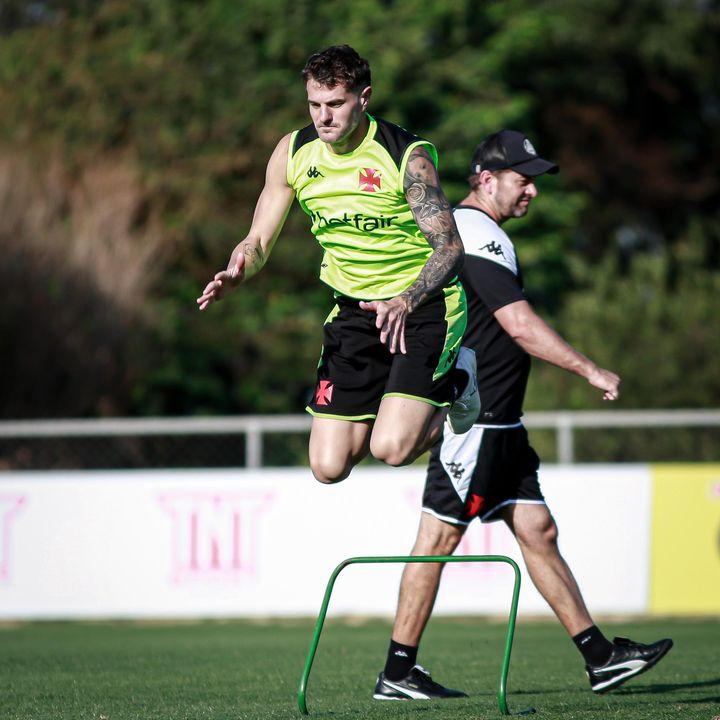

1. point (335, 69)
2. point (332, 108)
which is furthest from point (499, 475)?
point (335, 69)

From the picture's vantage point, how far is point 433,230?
5613 millimetres

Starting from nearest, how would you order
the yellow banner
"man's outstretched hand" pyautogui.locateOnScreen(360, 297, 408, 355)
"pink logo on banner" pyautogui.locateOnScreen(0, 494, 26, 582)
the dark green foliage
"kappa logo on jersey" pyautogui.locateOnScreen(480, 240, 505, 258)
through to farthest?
1. "man's outstretched hand" pyautogui.locateOnScreen(360, 297, 408, 355)
2. "kappa logo on jersey" pyautogui.locateOnScreen(480, 240, 505, 258)
3. the yellow banner
4. "pink logo on banner" pyautogui.locateOnScreen(0, 494, 26, 582)
5. the dark green foliage

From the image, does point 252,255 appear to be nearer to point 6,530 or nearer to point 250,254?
point 250,254

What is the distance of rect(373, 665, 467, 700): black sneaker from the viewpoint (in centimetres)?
590

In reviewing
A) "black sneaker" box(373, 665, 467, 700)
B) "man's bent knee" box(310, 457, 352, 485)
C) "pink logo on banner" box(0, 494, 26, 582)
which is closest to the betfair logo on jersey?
"man's bent knee" box(310, 457, 352, 485)

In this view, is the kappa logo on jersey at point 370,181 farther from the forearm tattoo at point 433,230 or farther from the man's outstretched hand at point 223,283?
the man's outstretched hand at point 223,283

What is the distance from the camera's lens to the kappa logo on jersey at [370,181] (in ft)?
18.8

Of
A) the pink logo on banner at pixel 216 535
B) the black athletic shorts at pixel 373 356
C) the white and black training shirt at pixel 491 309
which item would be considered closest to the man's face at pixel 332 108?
the black athletic shorts at pixel 373 356

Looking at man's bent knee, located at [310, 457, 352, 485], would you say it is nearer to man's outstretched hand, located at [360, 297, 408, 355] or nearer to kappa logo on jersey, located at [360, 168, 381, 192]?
man's outstretched hand, located at [360, 297, 408, 355]

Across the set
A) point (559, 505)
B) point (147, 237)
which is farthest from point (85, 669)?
point (147, 237)

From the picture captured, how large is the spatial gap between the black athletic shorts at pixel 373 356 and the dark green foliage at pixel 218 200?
12.4 meters

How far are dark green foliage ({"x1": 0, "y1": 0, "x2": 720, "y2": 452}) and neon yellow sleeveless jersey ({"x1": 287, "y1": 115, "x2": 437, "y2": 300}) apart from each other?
40.7 feet

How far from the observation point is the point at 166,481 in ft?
38.4

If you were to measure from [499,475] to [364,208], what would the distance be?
→ 1.44 m
